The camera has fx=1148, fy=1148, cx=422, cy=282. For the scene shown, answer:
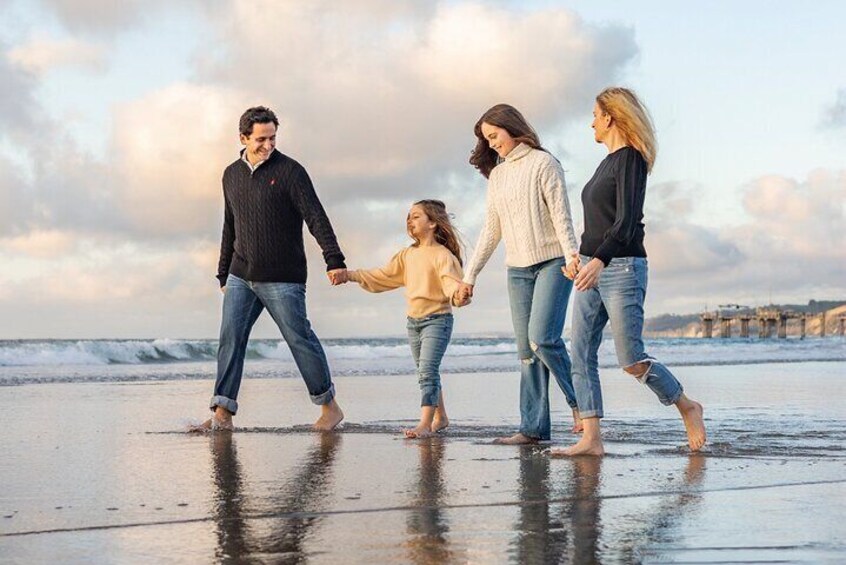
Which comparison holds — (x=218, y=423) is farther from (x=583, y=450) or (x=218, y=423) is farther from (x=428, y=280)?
(x=583, y=450)

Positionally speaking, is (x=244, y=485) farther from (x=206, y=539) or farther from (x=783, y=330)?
(x=783, y=330)

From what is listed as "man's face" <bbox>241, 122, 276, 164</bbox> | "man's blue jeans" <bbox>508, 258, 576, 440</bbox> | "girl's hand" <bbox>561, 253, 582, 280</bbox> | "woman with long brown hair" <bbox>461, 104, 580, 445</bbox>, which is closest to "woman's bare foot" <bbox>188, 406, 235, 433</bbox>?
"man's face" <bbox>241, 122, 276, 164</bbox>

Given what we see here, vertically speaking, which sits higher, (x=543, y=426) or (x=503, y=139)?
(x=503, y=139)

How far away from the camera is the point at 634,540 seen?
3613 millimetres

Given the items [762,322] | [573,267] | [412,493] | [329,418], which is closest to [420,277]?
[329,418]

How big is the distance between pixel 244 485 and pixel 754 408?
6212 mm

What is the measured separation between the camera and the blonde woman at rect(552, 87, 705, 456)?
232 inches

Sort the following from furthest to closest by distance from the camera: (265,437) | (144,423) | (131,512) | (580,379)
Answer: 1. (144,423)
2. (265,437)
3. (580,379)
4. (131,512)

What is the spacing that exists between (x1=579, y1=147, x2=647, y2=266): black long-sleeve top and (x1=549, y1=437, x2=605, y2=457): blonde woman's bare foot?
0.97 meters

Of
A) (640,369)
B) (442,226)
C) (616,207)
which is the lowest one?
(640,369)

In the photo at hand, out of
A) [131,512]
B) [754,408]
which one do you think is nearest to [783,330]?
[754,408]

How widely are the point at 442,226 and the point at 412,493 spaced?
132 inches

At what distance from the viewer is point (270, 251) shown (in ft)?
25.1

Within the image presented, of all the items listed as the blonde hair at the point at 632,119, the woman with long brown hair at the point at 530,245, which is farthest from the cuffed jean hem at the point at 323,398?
the blonde hair at the point at 632,119
